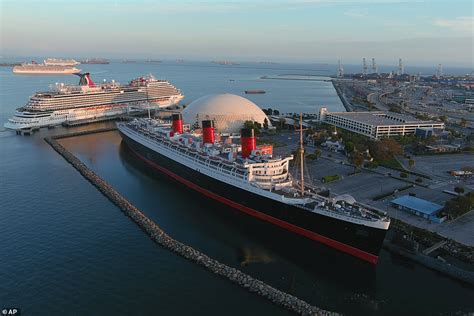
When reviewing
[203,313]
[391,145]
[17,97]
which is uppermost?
[17,97]

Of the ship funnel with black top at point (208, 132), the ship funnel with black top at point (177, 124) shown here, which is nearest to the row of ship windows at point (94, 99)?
the ship funnel with black top at point (177, 124)

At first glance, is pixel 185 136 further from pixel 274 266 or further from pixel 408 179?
pixel 408 179

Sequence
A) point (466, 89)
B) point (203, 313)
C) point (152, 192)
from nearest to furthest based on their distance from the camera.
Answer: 1. point (203, 313)
2. point (152, 192)
3. point (466, 89)

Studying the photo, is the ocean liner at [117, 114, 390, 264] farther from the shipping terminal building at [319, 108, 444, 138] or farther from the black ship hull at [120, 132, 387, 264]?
the shipping terminal building at [319, 108, 444, 138]

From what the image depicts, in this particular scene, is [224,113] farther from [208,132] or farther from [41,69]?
[41,69]

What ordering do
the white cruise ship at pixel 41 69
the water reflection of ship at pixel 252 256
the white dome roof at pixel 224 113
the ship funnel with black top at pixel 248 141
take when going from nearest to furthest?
the water reflection of ship at pixel 252 256 < the ship funnel with black top at pixel 248 141 < the white dome roof at pixel 224 113 < the white cruise ship at pixel 41 69

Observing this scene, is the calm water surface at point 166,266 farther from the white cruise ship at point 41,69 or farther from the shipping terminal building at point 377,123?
the white cruise ship at point 41,69

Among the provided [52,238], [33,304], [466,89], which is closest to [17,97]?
[52,238]

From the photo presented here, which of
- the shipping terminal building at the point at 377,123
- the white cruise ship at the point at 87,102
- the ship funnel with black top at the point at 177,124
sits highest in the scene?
the white cruise ship at the point at 87,102

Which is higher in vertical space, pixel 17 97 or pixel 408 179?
pixel 17 97
